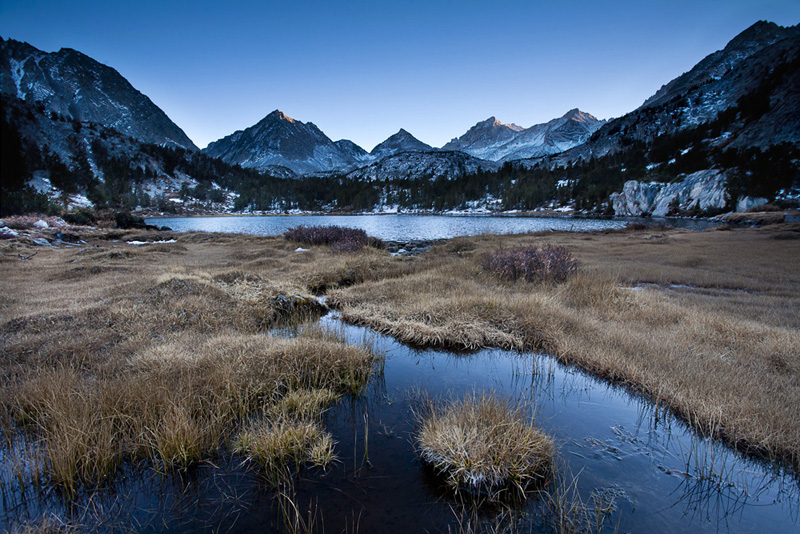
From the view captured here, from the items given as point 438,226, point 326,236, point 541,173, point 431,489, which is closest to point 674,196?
point 438,226

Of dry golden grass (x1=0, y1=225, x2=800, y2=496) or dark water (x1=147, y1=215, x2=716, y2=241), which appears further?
dark water (x1=147, y1=215, x2=716, y2=241)

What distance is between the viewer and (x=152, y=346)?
6.84 m

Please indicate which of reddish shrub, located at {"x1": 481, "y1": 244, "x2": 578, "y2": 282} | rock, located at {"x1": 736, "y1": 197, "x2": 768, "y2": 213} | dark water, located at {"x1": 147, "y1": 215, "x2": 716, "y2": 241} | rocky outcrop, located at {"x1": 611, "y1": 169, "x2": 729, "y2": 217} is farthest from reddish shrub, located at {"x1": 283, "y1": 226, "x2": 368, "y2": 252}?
rocky outcrop, located at {"x1": 611, "y1": 169, "x2": 729, "y2": 217}

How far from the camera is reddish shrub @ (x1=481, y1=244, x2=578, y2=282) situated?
45.1ft

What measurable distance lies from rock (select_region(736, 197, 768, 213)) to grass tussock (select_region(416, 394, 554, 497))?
86519mm

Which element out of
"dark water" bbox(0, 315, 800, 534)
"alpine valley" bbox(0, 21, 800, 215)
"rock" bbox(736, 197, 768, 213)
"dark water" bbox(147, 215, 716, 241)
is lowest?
"dark water" bbox(0, 315, 800, 534)

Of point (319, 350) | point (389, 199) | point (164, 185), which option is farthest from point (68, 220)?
point (389, 199)

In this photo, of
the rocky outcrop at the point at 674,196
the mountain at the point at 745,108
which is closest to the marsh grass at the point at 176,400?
the rocky outcrop at the point at 674,196

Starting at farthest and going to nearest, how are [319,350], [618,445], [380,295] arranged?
[380,295] < [319,350] < [618,445]

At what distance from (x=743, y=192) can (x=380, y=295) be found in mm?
90515

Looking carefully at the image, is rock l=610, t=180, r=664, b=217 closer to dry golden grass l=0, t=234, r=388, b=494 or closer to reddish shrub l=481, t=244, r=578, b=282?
reddish shrub l=481, t=244, r=578, b=282

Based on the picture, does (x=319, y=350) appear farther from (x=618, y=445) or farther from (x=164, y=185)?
(x=164, y=185)

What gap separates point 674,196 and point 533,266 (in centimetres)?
9800

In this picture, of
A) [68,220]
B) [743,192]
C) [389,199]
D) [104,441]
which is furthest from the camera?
[389,199]
